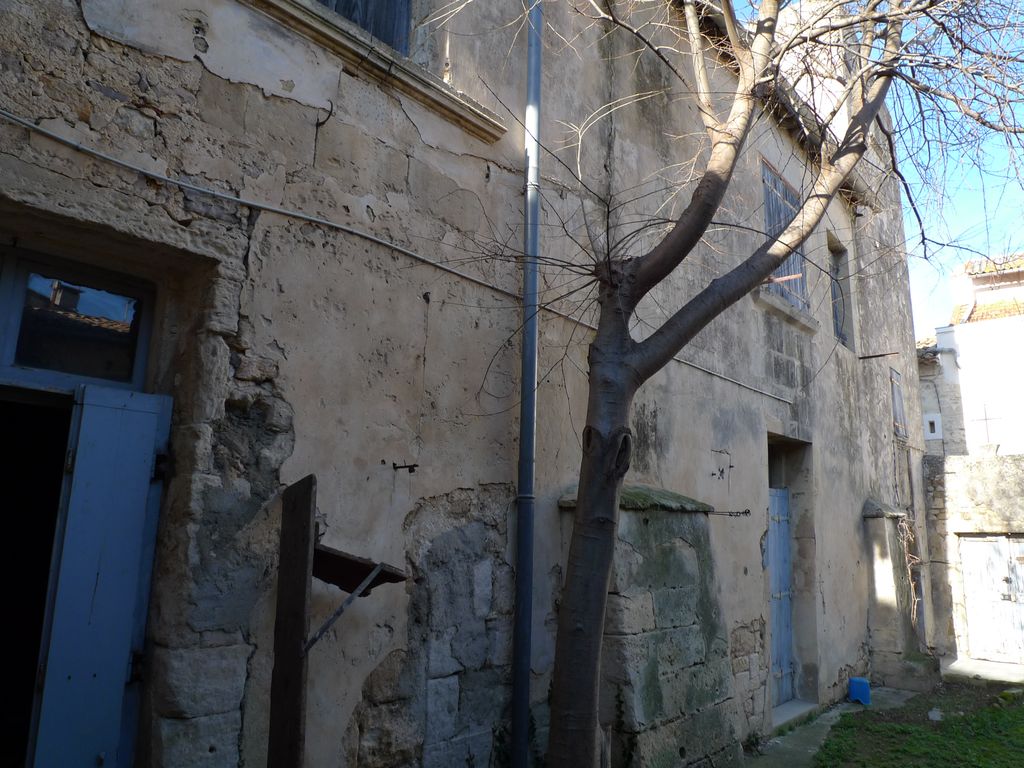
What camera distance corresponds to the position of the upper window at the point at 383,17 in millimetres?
3917

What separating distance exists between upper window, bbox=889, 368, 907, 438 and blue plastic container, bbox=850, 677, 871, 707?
4270mm

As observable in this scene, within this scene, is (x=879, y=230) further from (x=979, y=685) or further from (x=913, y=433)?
(x=979, y=685)

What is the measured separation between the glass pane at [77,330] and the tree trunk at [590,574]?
187 centimetres

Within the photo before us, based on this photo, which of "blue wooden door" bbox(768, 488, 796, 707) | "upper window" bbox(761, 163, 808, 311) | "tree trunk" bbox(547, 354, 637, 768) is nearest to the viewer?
"tree trunk" bbox(547, 354, 637, 768)

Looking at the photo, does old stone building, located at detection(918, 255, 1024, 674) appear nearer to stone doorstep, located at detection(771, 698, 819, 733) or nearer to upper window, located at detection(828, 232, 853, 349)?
upper window, located at detection(828, 232, 853, 349)

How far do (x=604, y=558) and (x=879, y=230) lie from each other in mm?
10062

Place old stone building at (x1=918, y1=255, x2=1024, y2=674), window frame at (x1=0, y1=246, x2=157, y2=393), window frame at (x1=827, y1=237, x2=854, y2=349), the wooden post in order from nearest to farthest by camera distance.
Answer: the wooden post < window frame at (x1=0, y1=246, x2=157, y2=393) < window frame at (x1=827, y1=237, x2=854, y2=349) < old stone building at (x1=918, y1=255, x2=1024, y2=674)

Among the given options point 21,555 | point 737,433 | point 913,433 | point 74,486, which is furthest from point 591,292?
point 913,433

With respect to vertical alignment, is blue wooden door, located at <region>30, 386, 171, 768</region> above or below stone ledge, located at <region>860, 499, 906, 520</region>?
below

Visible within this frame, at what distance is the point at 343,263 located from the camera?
3.37 metres

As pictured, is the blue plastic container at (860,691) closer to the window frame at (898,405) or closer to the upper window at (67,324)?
the window frame at (898,405)

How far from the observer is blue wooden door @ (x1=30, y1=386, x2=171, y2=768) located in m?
2.53

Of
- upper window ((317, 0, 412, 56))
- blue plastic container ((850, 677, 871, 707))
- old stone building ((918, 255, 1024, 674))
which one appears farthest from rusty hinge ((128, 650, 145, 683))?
old stone building ((918, 255, 1024, 674))

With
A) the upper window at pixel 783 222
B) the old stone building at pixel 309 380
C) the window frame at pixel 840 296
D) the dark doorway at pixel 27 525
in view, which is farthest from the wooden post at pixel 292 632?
the window frame at pixel 840 296
